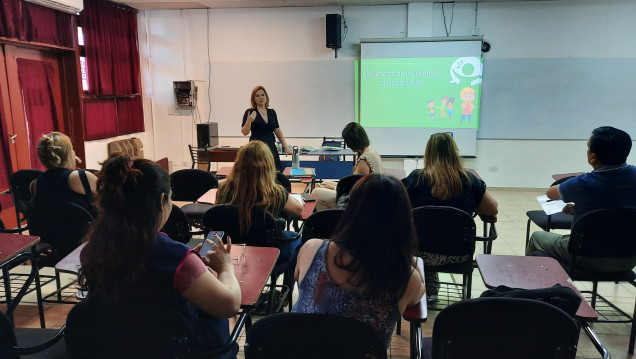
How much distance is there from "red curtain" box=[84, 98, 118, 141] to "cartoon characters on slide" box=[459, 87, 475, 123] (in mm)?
5352

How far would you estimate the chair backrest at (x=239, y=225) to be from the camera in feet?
8.00

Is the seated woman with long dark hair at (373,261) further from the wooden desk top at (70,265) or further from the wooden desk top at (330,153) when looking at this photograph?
the wooden desk top at (330,153)

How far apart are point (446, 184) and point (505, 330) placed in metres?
1.44

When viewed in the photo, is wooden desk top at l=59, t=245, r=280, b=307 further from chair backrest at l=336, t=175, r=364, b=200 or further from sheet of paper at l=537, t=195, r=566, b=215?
sheet of paper at l=537, t=195, r=566, b=215

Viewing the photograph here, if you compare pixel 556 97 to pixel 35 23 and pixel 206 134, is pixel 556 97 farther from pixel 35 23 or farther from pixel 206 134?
pixel 35 23

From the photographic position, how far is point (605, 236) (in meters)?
2.38

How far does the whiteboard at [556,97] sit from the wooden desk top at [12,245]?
20.2 ft

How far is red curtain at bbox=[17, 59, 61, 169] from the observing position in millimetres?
5227

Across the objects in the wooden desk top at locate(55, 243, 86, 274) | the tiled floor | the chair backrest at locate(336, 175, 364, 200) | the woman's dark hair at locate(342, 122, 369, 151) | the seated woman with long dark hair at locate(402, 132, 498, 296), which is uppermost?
the woman's dark hair at locate(342, 122, 369, 151)

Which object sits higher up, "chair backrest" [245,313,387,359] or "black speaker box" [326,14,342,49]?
"black speaker box" [326,14,342,49]

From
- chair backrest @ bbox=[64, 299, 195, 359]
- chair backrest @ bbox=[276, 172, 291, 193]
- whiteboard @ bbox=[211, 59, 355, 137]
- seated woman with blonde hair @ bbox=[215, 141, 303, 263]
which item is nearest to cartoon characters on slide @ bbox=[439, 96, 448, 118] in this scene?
whiteboard @ bbox=[211, 59, 355, 137]

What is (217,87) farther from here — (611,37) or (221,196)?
(611,37)

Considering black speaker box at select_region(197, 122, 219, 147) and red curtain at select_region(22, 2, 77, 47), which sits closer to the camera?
red curtain at select_region(22, 2, 77, 47)

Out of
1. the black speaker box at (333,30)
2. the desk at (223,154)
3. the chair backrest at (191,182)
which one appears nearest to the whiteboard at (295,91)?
the black speaker box at (333,30)
